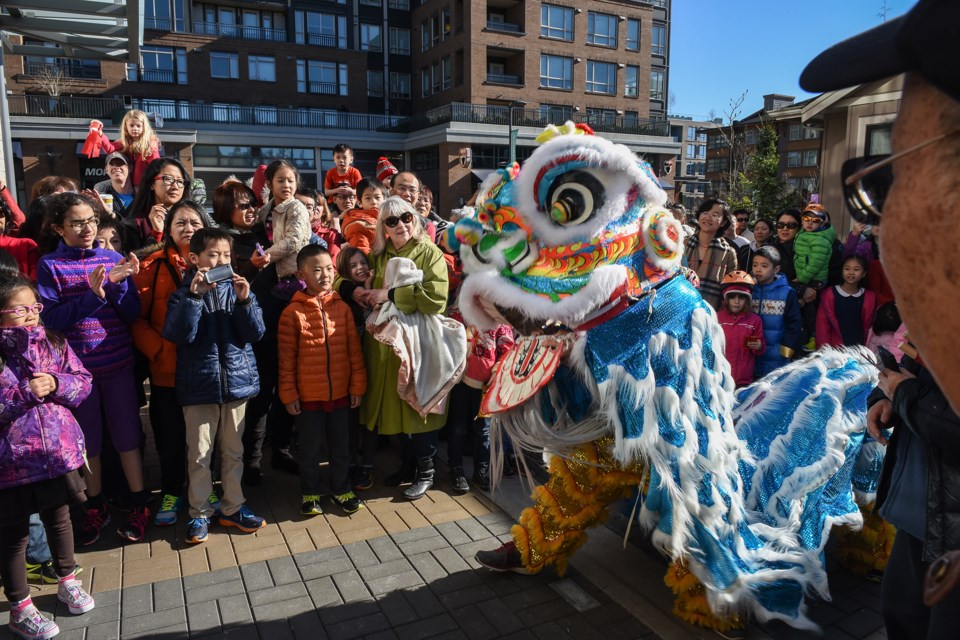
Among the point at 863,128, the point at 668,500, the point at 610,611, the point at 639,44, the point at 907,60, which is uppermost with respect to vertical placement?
the point at 639,44

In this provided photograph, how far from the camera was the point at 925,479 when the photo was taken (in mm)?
1916

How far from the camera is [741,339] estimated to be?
4.82 metres

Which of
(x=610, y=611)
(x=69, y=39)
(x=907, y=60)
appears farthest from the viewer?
(x=69, y=39)

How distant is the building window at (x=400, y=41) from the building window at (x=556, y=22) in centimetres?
829

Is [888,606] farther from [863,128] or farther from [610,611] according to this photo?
[863,128]

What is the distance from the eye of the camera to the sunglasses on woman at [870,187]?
2.81 ft

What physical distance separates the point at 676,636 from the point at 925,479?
1.26 metres

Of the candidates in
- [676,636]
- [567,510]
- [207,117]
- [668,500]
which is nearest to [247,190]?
[567,510]

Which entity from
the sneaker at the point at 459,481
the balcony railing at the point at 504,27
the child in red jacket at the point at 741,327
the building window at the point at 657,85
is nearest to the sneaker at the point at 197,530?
the sneaker at the point at 459,481

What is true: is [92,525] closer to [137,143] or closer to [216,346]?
[216,346]

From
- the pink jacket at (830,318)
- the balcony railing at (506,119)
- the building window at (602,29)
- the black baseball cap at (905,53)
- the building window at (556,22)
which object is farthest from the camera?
the building window at (602,29)

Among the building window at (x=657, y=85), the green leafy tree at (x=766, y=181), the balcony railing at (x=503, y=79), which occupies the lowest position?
the green leafy tree at (x=766, y=181)

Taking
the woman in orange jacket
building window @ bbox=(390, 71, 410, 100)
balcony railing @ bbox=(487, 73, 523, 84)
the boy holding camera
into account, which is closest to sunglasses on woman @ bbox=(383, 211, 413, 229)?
the boy holding camera

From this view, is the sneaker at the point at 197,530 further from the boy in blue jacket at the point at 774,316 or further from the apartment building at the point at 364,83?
the apartment building at the point at 364,83
